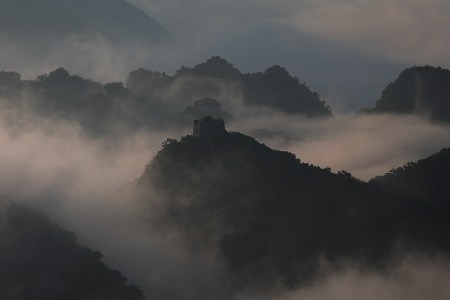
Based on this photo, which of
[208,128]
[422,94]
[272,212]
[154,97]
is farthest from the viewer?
[154,97]

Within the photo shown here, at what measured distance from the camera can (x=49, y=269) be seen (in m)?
52.7

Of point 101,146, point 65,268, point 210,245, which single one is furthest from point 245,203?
point 101,146

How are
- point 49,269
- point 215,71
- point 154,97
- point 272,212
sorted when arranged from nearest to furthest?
point 49,269 < point 272,212 < point 154,97 < point 215,71

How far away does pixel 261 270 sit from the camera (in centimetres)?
6322

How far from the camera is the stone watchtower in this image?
7894cm

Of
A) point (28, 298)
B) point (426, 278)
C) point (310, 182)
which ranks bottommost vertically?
point (28, 298)

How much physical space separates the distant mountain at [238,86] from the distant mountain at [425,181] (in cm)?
9369

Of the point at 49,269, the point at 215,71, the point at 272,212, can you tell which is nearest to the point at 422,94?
the point at 215,71

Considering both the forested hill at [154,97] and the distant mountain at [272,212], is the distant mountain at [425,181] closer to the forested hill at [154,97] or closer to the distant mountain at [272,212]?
the distant mountain at [272,212]

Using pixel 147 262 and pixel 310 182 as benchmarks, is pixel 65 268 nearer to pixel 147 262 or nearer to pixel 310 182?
pixel 147 262

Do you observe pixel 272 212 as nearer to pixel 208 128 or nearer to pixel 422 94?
pixel 208 128

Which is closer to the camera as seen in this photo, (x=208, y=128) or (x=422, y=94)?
(x=208, y=128)

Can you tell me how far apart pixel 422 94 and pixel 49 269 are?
115948mm

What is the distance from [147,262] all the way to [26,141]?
254 feet
